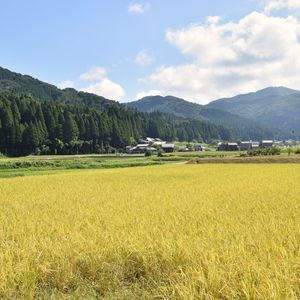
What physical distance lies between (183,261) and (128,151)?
A: 384 feet

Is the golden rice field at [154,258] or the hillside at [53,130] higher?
the hillside at [53,130]

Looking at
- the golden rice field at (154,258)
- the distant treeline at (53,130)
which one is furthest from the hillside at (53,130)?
the golden rice field at (154,258)

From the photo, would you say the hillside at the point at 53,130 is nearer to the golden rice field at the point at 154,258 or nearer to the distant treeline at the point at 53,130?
the distant treeline at the point at 53,130

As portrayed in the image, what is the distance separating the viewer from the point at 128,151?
123 metres

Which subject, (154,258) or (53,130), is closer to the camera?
(154,258)

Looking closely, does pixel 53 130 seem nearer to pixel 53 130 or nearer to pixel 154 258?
pixel 53 130

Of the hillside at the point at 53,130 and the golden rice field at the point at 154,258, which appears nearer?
the golden rice field at the point at 154,258

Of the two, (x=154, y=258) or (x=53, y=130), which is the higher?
(x=53, y=130)

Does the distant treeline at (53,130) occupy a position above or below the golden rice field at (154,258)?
above

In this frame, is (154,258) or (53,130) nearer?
(154,258)

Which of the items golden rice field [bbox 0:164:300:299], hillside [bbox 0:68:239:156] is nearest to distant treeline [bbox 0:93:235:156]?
hillside [bbox 0:68:239:156]

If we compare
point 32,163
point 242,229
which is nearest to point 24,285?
point 242,229

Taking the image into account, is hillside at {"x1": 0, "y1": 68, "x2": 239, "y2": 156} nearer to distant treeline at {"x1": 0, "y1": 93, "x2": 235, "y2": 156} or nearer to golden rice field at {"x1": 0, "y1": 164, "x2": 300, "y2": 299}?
distant treeline at {"x1": 0, "y1": 93, "x2": 235, "y2": 156}

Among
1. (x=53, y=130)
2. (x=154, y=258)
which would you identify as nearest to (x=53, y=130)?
(x=53, y=130)
